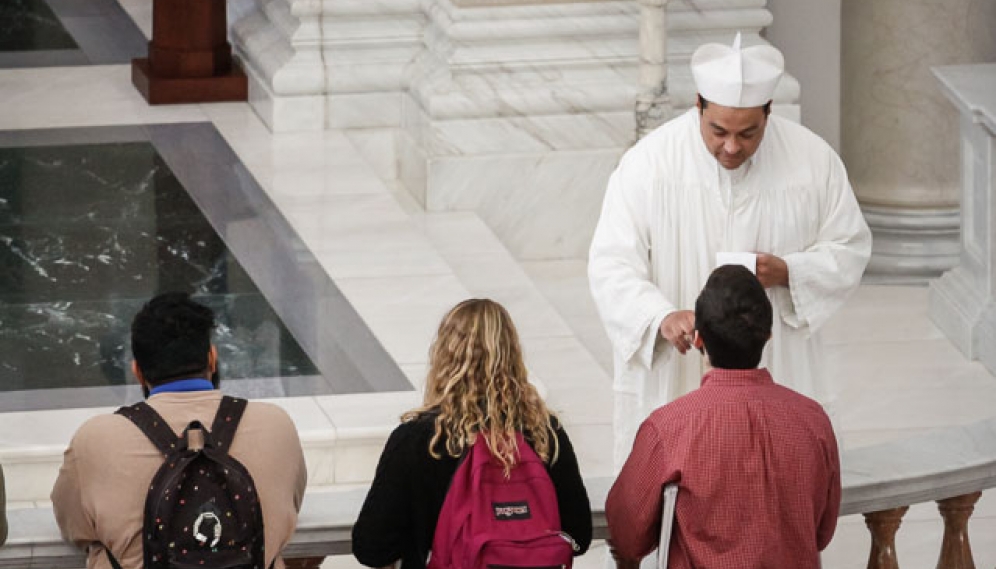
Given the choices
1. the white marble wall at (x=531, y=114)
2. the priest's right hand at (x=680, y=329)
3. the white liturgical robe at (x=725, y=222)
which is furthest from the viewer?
the white marble wall at (x=531, y=114)

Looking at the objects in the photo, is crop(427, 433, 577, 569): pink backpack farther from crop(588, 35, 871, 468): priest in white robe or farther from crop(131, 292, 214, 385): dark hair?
crop(588, 35, 871, 468): priest in white robe

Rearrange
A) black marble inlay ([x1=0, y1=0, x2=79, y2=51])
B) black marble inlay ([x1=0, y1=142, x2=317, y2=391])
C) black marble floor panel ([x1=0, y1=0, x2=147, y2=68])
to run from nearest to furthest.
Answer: black marble inlay ([x1=0, y1=142, x2=317, y2=391]) < black marble floor panel ([x1=0, y1=0, x2=147, y2=68]) < black marble inlay ([x1=0, y1=0, x2=79, y2=51])

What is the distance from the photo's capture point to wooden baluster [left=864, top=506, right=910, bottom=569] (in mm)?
4727

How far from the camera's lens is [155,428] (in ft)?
13.3

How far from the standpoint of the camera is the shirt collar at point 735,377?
4207 mm

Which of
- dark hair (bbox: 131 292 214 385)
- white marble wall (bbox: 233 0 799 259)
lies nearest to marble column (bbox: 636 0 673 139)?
white marble wall (bbox: 233 0 799 259)

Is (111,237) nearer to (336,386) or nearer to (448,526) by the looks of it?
(336,386)

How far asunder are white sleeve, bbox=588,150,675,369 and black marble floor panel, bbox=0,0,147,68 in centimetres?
685

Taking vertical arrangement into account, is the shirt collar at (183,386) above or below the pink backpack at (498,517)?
above

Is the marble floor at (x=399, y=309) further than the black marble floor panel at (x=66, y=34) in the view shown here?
No

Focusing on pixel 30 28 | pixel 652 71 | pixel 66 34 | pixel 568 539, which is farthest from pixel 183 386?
pixel 30 28

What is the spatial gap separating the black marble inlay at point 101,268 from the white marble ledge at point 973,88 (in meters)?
3.12

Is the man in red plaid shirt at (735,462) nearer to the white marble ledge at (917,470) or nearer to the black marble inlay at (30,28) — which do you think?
the white marble ledge at (917,470)

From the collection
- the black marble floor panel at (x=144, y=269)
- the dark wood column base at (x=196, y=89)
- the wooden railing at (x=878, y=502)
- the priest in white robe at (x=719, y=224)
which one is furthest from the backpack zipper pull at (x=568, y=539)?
the dark wood column base at (x=196, y=89)
